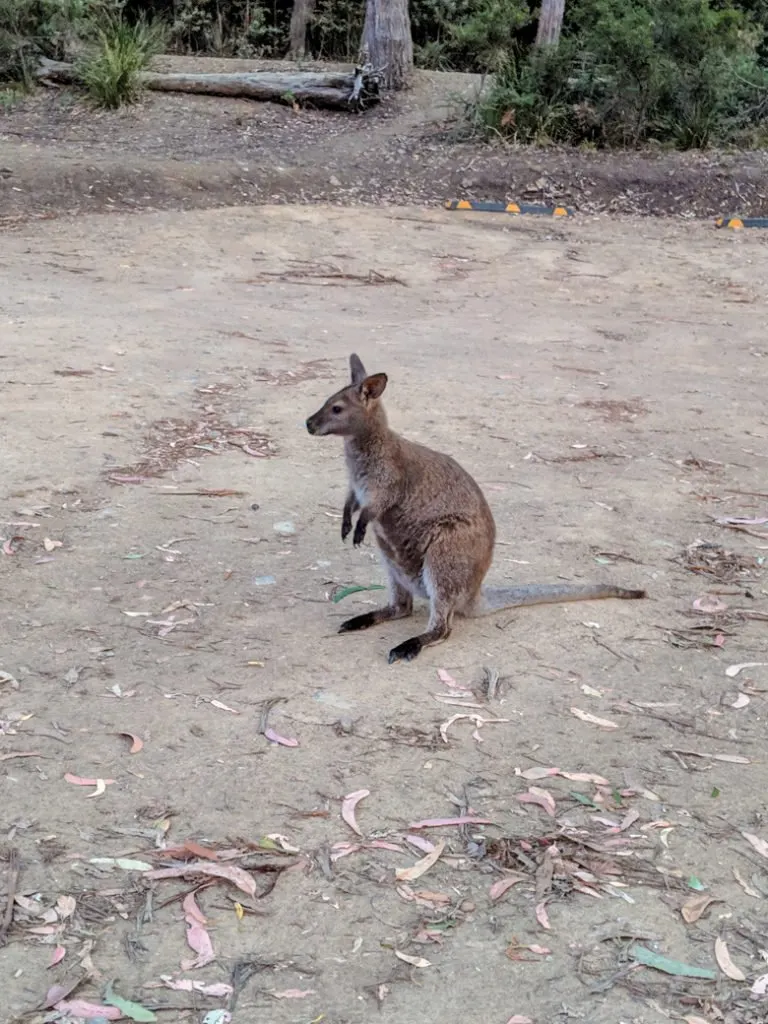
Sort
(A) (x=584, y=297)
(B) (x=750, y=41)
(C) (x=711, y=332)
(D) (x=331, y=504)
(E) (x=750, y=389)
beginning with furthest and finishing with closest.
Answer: (B) (x=750, y=41) < (A) (x=584, y=297) < (C) (x=711, y=332) < (E) (x=750, y=389) < (D) (x=331, y=504)

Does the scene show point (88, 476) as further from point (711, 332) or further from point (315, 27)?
point (315, 27)

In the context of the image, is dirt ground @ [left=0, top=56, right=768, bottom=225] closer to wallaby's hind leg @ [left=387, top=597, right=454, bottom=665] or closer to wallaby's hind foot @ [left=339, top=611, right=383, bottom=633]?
wallaby's hind foot @ [left=339, top=611, right=383, bottom=633]

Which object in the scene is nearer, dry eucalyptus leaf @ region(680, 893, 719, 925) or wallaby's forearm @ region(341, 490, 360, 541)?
dry eucalyptus leaf @ region(680, 893, 719, 925)

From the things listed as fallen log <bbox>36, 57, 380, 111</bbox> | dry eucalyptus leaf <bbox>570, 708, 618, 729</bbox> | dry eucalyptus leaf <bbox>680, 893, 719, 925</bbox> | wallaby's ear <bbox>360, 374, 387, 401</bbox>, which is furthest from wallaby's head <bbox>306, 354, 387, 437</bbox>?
fallen log <bbox>36, 57, 380, 111</bbox>

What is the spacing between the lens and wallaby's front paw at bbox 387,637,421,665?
4.34 metres

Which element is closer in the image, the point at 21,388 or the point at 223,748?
the point at 223,748

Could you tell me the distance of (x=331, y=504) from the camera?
19.2 feet

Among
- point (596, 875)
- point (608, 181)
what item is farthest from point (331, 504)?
point (608, 181)

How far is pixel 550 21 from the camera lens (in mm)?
15555

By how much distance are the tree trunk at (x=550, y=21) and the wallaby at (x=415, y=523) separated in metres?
12.2

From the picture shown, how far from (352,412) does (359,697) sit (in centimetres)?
114

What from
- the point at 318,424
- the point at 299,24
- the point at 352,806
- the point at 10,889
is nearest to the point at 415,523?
the point at 318,424

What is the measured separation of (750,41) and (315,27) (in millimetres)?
7754

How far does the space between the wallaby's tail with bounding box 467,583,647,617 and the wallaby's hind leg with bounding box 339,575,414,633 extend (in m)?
0.26
